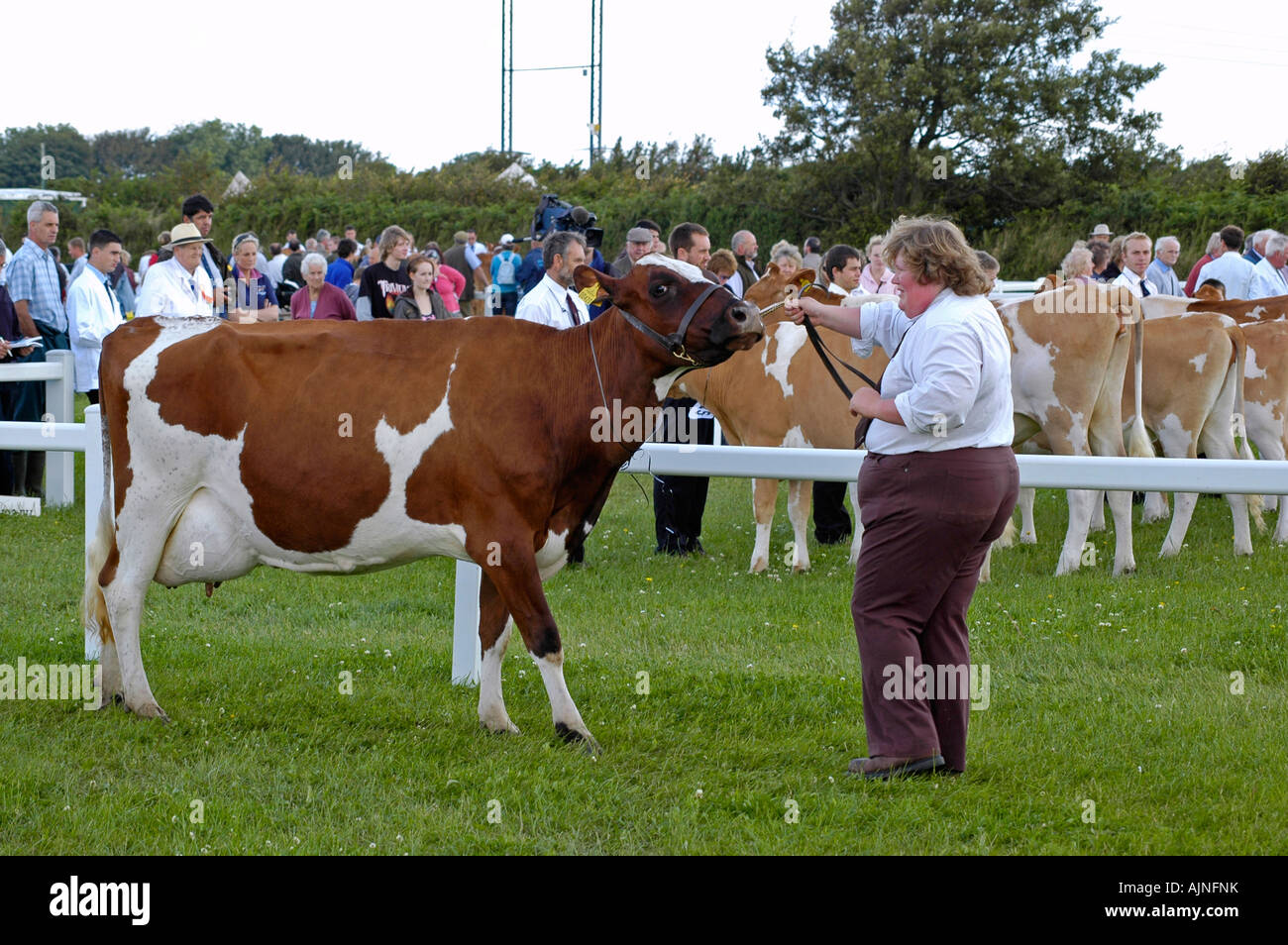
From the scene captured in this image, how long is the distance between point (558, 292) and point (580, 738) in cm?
444

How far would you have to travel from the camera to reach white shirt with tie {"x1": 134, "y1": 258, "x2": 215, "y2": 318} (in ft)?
30.8

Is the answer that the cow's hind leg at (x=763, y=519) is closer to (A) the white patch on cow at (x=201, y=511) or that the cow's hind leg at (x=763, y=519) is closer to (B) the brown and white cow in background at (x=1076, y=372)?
(B) the brown and white cow in background at (x=1076, y=372)

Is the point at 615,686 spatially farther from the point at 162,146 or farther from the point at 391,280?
the point at 162,146

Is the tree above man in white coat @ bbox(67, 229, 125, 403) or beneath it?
above

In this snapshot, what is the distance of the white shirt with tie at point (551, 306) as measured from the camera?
30.0ft

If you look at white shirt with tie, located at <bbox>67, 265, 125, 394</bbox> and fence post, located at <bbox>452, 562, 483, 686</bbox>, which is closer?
fence post, located at <bbox>452, 562, 483, 686</bbox>

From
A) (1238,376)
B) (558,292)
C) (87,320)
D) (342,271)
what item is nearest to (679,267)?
(558,292)

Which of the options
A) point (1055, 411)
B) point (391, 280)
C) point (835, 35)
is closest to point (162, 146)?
point (835, 35)

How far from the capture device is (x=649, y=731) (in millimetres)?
5855

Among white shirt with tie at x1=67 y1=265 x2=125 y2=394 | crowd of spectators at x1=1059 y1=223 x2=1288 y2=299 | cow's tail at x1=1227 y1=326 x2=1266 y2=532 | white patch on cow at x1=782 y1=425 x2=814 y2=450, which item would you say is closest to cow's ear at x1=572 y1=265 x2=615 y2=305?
white patch on cow at x1=782 y1=425 x2=814 y2=450

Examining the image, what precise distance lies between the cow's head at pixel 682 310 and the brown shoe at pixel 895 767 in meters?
1.68

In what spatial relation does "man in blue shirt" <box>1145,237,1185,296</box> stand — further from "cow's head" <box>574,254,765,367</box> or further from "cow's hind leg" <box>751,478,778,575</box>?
"cow's head" <box>574,254,765,367</box>

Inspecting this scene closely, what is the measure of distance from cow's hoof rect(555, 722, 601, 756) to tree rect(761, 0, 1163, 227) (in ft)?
87.1
